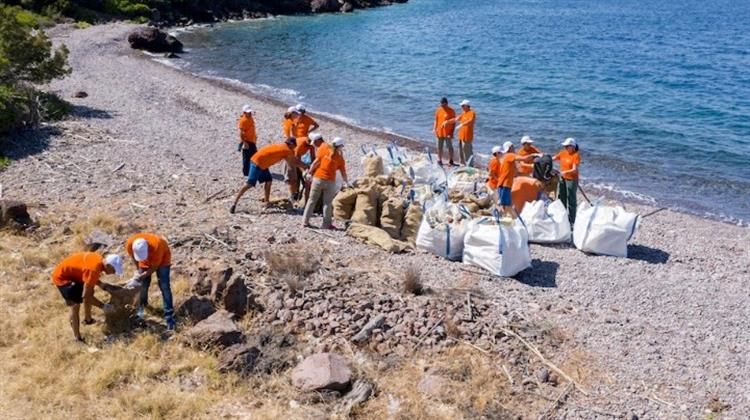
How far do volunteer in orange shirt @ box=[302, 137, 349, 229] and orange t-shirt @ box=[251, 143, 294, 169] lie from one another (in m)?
0.74

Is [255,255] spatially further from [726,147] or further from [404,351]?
[726,147]

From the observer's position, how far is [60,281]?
7.95m

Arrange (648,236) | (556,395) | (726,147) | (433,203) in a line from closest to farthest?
(556,395) → (433,203) → (648,236) → (726,147)

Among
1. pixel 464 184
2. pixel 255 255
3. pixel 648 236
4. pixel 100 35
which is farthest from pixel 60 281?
pixel 100 35

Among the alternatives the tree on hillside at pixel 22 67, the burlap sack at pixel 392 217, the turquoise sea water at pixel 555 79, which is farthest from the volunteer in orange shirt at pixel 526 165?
the tree on hillside at pixel 22 67

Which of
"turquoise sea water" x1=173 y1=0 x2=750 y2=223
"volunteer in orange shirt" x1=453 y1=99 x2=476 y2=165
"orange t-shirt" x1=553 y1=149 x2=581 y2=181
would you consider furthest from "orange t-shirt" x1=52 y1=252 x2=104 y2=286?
"turquoise sea water" x1=173 y1=0 x2=750 y2=223

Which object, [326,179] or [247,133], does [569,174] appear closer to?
[326,179]

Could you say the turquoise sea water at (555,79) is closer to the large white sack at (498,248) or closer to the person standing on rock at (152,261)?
the large white sack at (498,248)

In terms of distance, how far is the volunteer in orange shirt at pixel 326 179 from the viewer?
38.2ft

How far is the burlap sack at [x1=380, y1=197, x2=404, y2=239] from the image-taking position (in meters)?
12.0

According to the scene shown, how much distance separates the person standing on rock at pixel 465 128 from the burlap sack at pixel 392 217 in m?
5.22

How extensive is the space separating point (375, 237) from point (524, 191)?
3.31m

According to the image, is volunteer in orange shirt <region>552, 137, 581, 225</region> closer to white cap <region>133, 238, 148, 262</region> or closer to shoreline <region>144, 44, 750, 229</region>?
shoreline <region>144, 44, 750, 229</region>

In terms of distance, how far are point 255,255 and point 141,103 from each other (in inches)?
581
